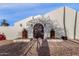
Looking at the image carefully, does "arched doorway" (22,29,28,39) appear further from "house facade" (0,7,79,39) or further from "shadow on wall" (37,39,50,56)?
"shadow on wall" (37,39,50,56)

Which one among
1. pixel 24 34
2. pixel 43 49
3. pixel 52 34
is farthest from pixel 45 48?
pixel 24 34

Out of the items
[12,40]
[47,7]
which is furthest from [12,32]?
[47,7]

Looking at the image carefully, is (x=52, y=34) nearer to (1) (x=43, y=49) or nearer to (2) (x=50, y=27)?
(2) (x=50, y=27)

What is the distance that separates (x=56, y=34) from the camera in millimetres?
7219

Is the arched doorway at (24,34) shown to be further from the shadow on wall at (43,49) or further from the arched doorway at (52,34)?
the arched doorway at (52,34)

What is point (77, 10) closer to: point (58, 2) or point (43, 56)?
point (58, 2)

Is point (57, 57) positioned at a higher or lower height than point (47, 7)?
lower

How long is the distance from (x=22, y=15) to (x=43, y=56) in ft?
1.90

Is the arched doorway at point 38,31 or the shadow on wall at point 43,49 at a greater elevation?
the arched doorway at point 38,31

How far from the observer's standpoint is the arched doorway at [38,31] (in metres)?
7.17

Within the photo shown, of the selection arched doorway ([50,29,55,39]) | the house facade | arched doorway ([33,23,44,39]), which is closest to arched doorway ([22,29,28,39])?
the house facade

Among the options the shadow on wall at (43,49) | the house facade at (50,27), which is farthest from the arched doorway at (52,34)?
the shadow on wall at (43,49)

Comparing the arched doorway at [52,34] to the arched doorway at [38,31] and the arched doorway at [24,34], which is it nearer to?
the arched doorway at [38,31]

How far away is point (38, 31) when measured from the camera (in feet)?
23.6
